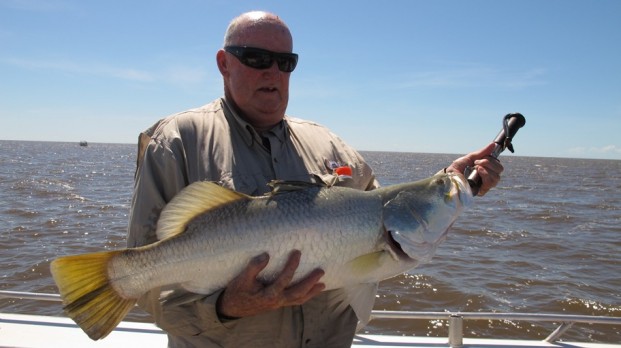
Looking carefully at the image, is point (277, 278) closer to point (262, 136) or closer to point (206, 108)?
point (262, 136)

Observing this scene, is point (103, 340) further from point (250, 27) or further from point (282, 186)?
point (250, 27)

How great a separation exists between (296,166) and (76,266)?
1.35 metres

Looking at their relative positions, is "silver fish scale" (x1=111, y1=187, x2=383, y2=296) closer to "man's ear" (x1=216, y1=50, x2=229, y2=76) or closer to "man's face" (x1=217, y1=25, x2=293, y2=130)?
"man's face" (x1=217, y1=25, x2=293, y2=130)

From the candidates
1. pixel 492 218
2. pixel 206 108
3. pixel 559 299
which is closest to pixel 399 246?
pixel 206 108

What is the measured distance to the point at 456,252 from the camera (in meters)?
14.5

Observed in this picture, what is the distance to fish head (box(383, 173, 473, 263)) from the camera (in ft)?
8.84

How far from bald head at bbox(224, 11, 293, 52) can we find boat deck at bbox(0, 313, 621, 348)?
9.05 feet

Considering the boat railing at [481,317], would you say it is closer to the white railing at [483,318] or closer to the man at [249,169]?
the white railing at [483,318]

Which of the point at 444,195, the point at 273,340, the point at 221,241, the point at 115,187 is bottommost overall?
the point at 115,187

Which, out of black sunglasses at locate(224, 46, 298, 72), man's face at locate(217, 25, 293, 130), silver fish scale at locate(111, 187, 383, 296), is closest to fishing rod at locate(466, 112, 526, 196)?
silver fish scale at locate(111, 187, 383, 296)

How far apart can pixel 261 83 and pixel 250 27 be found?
0.34m

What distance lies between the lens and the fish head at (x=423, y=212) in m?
2.70

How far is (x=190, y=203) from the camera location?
260cm

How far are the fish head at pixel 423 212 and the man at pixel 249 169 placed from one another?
35 centimetres
